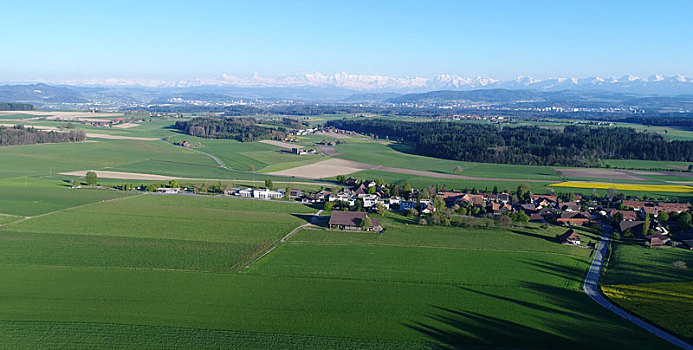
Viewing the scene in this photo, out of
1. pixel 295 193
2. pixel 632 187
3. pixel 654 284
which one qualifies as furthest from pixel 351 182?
pixel 654 284

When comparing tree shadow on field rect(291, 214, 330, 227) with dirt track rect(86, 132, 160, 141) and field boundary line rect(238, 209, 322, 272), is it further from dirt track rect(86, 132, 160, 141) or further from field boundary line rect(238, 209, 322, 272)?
dirt track rect(86, 132, 160, 141)

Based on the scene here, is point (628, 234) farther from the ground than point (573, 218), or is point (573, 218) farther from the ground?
point (573, 218)

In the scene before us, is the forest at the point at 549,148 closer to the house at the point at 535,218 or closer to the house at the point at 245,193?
the house at the point at 535,218

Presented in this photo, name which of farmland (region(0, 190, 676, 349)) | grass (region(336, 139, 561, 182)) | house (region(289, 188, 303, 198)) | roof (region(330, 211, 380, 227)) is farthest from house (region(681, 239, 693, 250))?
house (region(289, 188, 303, 198))

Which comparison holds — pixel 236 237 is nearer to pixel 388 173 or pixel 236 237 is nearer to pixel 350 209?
pixel 350 209

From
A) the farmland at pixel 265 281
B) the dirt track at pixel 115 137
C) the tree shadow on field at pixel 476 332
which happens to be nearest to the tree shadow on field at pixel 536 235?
the farmland at pixel 265 281

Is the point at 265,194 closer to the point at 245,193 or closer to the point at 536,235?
the point at 245,193
